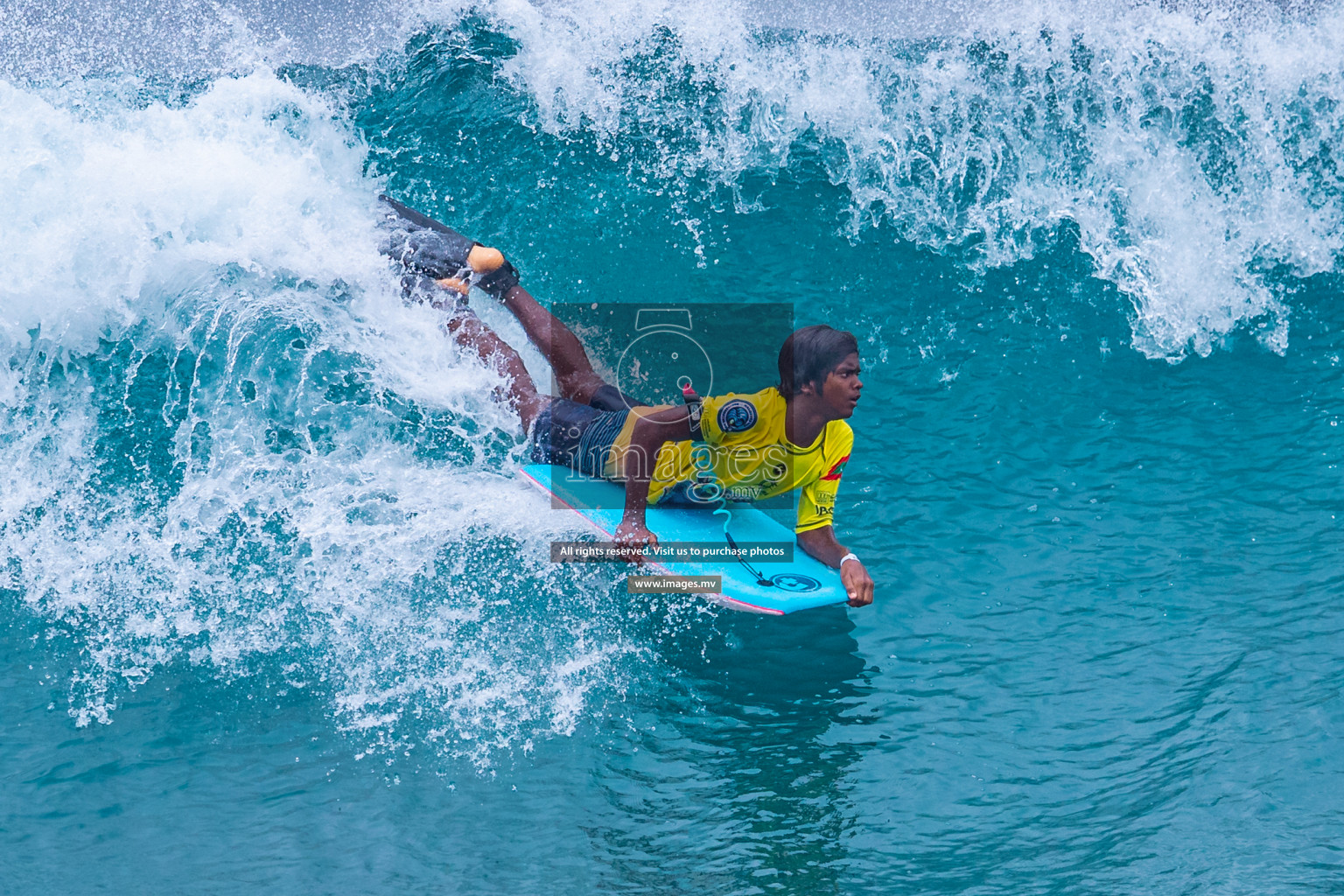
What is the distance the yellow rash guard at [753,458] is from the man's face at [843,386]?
0.26 metres

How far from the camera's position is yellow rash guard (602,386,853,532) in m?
4.34

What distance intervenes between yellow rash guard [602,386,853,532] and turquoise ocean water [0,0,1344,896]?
0.49 m

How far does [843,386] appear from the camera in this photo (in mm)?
4074

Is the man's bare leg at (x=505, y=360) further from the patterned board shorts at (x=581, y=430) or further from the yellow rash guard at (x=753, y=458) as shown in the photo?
the yellow rash guard at (x=753, y=458)

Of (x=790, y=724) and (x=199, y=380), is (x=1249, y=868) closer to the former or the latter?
(x=790, y=724)

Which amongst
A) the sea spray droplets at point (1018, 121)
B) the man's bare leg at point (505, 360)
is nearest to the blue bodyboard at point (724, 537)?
the man's bare leg at point (505, 360)

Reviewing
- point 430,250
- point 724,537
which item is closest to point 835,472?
point 724,537

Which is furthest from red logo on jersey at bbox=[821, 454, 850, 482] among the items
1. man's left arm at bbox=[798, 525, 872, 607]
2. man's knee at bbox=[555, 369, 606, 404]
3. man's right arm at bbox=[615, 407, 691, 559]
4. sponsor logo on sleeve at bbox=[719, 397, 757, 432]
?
man's knee at bbox=[555, 369, 606, 404]

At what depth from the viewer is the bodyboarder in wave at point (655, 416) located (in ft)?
13.9

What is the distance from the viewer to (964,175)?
23.1 ft

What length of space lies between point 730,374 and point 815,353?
216 cm

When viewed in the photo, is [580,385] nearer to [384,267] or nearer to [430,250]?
[430,250]

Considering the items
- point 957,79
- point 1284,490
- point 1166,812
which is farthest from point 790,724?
point 957,79

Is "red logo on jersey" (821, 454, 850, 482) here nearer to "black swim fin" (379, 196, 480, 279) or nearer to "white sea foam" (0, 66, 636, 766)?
"white sea foam" (0, 66, 636, 766)
